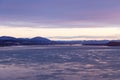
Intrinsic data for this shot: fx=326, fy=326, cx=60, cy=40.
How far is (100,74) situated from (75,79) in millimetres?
2630

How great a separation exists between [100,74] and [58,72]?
9.58 feet

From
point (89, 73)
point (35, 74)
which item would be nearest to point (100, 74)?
point (89, 73)

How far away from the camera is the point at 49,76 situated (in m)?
20.3

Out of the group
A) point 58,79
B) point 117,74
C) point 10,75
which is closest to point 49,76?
point 58,79

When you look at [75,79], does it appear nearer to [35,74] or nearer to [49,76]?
[49,76]

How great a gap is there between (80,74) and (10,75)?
179 inches

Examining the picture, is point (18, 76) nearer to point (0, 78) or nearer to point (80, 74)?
point (0, 78)

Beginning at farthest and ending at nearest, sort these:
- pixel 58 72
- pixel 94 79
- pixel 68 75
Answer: pixel 58 72, pixel 68 75, pixel 94 79

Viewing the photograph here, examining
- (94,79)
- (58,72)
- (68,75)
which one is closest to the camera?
(94,79)

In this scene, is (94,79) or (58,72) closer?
(94,79)

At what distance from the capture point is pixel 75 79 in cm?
1927

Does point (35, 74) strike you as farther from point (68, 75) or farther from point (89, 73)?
point (89, 73)

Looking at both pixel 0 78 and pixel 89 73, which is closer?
pixel 0 78

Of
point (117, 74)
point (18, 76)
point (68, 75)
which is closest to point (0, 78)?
point (18, 76)
